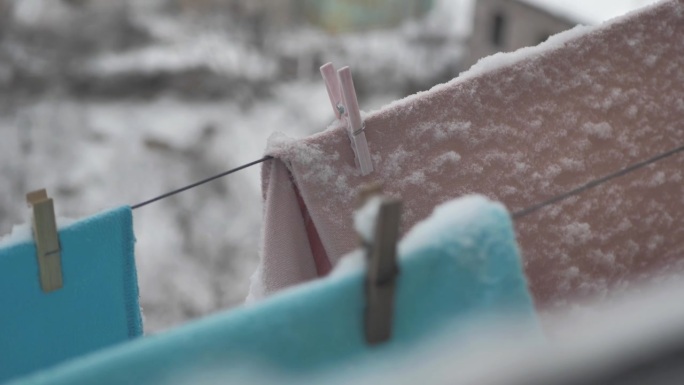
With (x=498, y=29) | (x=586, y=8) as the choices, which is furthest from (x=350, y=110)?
(x=498, y=29)

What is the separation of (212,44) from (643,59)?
6.34 m

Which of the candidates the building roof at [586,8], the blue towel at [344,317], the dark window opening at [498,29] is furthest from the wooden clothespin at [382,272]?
the dark window opening at [498,29]

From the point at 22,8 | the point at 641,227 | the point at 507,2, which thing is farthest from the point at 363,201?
the point at 22,8

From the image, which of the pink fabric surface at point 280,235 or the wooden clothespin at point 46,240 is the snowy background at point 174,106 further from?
the wooden clothespin at point 46,240

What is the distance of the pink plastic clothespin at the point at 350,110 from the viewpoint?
681mm

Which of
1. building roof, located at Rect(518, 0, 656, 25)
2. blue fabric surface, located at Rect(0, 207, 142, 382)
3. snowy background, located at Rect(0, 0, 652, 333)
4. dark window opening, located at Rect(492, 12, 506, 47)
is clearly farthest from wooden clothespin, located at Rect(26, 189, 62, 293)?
dark window opening, located at Rect(492, 12, 506, 47)

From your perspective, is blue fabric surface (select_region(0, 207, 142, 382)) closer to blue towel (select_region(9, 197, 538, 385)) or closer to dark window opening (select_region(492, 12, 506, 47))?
blue towel (select_region(9, 197, 538, 385))

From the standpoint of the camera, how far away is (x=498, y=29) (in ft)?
16.2

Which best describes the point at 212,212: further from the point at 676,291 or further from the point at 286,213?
the point at 676,291

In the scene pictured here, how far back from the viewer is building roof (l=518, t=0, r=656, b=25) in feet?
12.7

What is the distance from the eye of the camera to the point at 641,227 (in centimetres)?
74

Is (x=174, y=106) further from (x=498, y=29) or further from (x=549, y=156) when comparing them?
(x=549, y=156)

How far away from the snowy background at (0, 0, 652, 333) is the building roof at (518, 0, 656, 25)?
2.27 m

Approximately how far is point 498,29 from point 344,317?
16.0ft
